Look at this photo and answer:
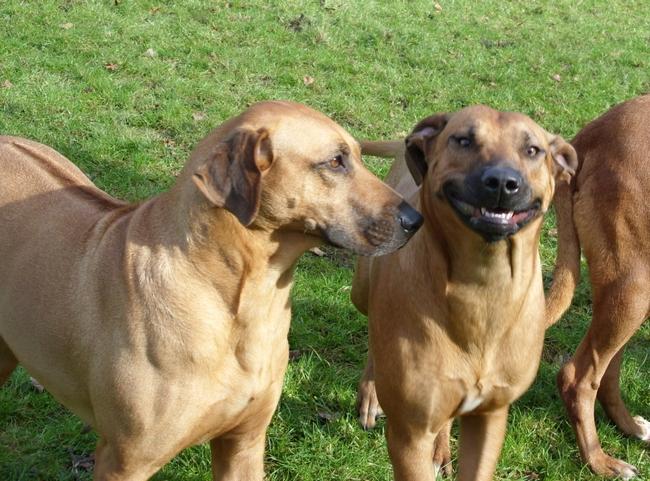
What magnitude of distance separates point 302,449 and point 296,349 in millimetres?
935

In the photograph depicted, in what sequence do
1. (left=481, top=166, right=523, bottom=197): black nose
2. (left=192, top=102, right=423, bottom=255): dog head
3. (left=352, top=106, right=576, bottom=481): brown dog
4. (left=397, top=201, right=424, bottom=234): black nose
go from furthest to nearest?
(left=352, top=106, right=576, bottom=481): brown dog, (left=481, top=166, right=523, bottom=197): black nose, (left=397, top=201, right=424, bottom=234): black nose, (left=192, top=102, right=423, bottom=255): dog head

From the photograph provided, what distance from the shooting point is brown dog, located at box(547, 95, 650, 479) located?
14.1 ft

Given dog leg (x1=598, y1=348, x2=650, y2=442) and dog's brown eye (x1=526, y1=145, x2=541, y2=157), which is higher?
dog's brown eye (x1=526, y1=145, x2=541, y2=157)

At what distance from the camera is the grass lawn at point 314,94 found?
4.57 meters

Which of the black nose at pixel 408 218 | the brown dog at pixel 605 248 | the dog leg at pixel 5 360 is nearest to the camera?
the black nose at pixel 408 218

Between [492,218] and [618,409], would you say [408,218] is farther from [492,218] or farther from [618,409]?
[618,409]

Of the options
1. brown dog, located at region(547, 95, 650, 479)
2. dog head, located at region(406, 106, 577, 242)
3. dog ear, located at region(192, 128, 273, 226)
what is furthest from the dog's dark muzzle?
brown dog, located at region(547, 95, 650, 479)

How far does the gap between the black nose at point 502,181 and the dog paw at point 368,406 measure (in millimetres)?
1789

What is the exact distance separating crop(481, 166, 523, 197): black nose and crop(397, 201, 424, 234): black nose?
1.05 ft

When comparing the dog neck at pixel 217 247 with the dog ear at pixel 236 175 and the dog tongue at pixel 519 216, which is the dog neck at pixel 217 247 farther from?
the dog tongue at pixel 519 216

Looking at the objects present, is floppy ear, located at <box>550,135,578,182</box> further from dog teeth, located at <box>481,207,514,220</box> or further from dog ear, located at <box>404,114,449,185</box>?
dog teeth, located at <box>481,207,514,220</box>

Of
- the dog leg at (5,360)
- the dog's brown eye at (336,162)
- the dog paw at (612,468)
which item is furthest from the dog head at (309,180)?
the dog paw at (612,468)

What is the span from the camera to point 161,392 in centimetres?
309

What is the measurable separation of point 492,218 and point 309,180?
28.6 inches
